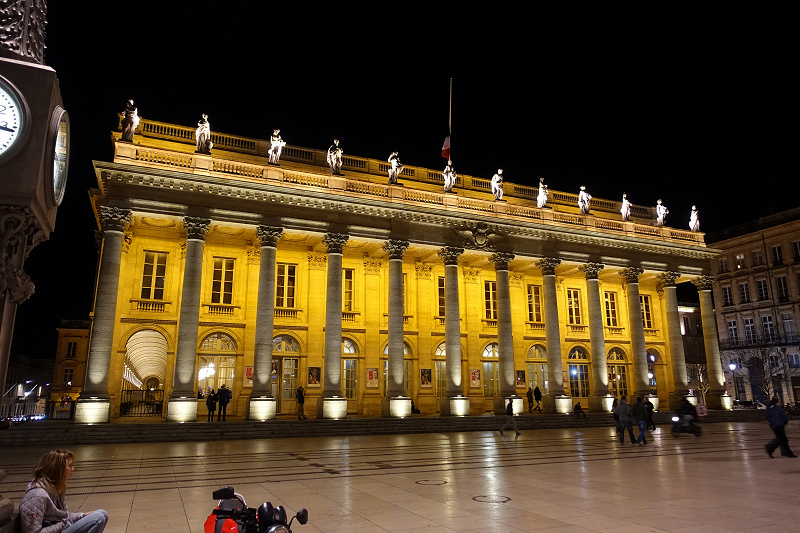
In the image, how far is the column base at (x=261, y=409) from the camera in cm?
2428

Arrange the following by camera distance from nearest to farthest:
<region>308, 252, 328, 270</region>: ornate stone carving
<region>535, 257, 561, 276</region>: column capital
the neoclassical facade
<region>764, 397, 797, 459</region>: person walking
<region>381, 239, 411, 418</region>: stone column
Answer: <region>764, 397, 797, 459</region>: person walking, the neoclassical facade, <region>381, 239, 411, 418</region>: stone column, <region>308, 252, 328, 270</region>: ornate stone carving, <region>535, 257, 561, 276</region>: column capital

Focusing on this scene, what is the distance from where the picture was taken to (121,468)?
12656 mm

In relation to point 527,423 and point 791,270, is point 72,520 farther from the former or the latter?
point 791,270

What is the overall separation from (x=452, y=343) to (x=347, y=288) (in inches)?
274

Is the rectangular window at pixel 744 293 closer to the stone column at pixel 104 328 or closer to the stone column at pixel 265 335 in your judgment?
the stone column at pixel 265 335

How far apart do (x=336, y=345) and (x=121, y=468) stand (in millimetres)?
14248

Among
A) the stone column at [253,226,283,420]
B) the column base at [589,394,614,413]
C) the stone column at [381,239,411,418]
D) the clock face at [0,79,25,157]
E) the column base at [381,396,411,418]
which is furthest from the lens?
the column base at [589,394,614,413]

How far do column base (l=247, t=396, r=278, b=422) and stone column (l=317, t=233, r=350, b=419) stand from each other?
8.00 feet

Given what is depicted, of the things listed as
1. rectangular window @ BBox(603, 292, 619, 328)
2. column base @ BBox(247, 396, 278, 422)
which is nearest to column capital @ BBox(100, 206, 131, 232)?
column base @ BBox(247, 396, 278, 422)

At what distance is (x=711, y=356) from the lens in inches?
1432

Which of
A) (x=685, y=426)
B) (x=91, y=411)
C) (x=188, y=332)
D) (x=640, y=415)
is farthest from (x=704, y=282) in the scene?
(x=91, y=411)

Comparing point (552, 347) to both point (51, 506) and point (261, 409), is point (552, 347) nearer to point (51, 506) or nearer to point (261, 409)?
point (261, 409)

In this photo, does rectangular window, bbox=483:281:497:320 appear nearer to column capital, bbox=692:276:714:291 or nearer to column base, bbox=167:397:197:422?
column capital, bbox=692:276:714:291

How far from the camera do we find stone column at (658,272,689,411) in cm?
3462
